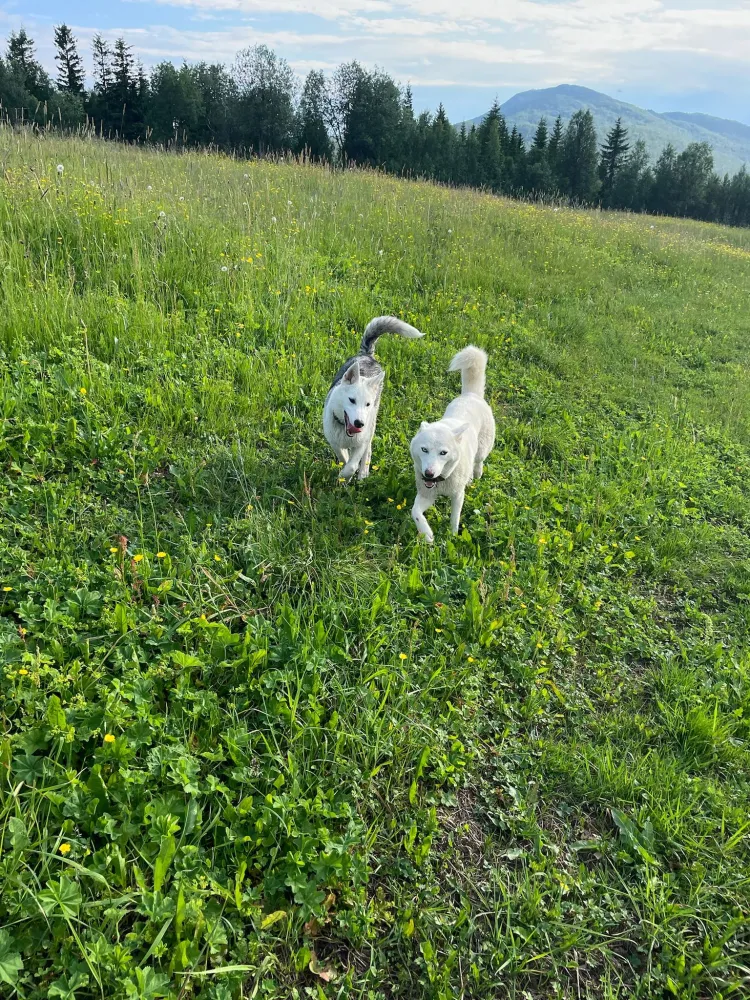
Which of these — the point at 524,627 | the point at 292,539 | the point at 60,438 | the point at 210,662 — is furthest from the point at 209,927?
the point at 60,438

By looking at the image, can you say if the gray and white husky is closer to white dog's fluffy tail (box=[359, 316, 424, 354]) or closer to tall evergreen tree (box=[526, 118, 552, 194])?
white dog's fluffy tail (box=[359, 316, 424, 354])

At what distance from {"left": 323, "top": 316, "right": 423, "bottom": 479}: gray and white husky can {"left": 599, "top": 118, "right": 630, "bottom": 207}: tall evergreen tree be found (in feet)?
204

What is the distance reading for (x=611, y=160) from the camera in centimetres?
5759

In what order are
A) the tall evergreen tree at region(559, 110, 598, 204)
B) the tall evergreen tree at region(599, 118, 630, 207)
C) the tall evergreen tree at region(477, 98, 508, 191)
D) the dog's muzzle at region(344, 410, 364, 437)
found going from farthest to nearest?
the tall evergreen tree at region(599, 118, 630, 207) → the tall evergreen tree at region(559, 110, 598, 204) → the tall evergreen tree at region(477, 98, 508, 191) → the dog's muzzle at region(344, 410, 364, 437)

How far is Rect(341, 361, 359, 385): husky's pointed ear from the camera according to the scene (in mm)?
3781

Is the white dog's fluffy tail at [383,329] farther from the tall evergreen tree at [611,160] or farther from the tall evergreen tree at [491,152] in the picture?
the tall evergreen tree at [611,160]

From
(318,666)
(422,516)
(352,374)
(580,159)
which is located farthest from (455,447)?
(580,159)

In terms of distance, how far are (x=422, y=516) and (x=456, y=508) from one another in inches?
12.4

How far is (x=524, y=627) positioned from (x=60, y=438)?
325 centimetres

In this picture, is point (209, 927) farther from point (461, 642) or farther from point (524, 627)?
point (524, 627)

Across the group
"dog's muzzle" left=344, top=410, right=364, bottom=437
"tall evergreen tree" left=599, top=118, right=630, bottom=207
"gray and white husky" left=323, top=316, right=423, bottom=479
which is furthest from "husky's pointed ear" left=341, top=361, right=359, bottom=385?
"tall evergreen tree" left=599, top=118, right=630, bottom=207

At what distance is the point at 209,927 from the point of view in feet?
6.24

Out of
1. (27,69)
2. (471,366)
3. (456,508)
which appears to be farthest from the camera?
(27,69)

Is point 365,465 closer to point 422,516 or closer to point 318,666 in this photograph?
point 422,516
